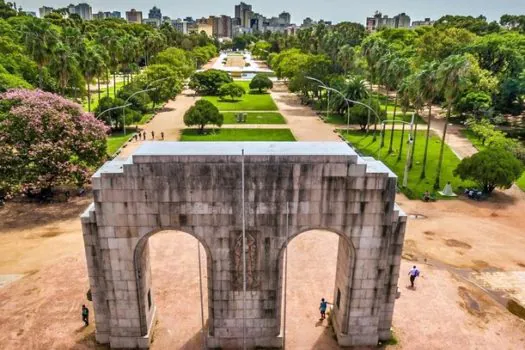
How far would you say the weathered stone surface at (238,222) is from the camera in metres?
19.2

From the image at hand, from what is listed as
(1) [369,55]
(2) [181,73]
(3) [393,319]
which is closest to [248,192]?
(3) [393,319]

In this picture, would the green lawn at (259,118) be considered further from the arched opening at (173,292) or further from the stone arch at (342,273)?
the stone arch at (342,273)

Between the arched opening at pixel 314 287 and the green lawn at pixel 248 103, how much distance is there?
57.4m

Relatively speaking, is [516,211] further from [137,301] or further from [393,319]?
[137,301]

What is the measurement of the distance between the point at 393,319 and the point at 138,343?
45.6 feet

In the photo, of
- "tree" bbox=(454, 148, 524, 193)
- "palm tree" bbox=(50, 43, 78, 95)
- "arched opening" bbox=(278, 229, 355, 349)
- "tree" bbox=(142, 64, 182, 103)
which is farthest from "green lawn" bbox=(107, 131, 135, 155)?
"tree" bbox=(454, 148, 524, 193)

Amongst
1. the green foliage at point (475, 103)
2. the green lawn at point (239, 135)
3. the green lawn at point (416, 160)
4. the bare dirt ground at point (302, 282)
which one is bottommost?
the bare dirt ground at point (302, 282)

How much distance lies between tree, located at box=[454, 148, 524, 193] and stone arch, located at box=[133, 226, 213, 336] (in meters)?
31.7

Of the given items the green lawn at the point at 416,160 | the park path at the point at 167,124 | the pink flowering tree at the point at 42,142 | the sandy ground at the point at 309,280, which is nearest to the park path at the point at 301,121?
the green lawn at the point at 416,160

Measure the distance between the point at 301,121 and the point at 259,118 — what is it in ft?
24.9

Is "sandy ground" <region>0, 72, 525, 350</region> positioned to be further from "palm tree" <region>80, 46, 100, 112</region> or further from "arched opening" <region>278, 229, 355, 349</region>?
"palm tree" <region>80, 46, 100, 112</region>

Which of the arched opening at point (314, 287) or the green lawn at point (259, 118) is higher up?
the green lawn at point (259, 118)

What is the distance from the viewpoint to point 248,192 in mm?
19547

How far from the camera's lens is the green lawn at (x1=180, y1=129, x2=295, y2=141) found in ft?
211
